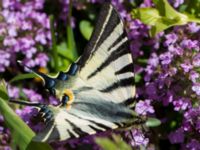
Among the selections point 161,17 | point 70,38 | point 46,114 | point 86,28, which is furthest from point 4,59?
point 46,114

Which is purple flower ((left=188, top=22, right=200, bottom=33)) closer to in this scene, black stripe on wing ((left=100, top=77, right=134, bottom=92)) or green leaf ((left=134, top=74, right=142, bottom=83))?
green leaf ((left=134, top=74, right=142, bottom=83))

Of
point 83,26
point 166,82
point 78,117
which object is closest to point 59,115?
point 78,117

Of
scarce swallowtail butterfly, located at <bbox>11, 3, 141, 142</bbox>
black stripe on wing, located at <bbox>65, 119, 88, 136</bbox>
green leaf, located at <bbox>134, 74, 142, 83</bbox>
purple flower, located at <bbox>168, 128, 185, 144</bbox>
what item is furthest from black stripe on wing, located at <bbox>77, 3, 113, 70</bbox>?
green leaf, located at <bbox>134, 74, 142, 83</bbox>

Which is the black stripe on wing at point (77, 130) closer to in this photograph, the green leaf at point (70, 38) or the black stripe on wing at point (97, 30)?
the black stripe on wing at point (97, 30)

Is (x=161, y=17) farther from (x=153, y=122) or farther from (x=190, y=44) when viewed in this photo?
(x=153, y=122)

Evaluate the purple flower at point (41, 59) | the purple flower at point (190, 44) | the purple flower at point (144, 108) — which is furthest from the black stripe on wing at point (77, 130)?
the purple flower at point (41, 59)
